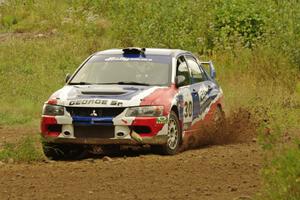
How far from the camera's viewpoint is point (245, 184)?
10.4 metres

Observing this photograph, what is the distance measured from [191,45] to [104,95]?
14574 millimetres

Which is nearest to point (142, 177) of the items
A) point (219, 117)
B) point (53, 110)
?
point (53, 110)

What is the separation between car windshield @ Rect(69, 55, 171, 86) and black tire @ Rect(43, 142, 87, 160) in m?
1.01

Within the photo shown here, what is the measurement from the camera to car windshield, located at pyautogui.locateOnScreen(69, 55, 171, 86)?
545 inches

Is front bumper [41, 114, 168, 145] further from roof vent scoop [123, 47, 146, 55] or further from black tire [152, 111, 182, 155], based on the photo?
roof vent scoop [123, 47, 146, 55]

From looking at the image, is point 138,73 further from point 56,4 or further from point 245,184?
point 56,4

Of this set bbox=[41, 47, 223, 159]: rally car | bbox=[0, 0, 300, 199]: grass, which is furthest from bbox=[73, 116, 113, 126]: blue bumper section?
bbox=[0, 0, 300, 199]: grass

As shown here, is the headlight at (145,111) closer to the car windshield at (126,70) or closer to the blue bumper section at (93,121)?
the blue bumper section at (93,121)

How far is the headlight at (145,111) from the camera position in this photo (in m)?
12.8

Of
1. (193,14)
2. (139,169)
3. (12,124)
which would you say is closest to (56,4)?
(193,14)

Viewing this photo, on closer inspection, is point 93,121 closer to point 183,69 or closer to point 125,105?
point 125,105

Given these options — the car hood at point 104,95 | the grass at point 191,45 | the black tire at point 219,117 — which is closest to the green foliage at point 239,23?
the grass at point 191,45

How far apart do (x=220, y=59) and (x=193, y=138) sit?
1198cm

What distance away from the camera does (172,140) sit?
13422 millimetres
